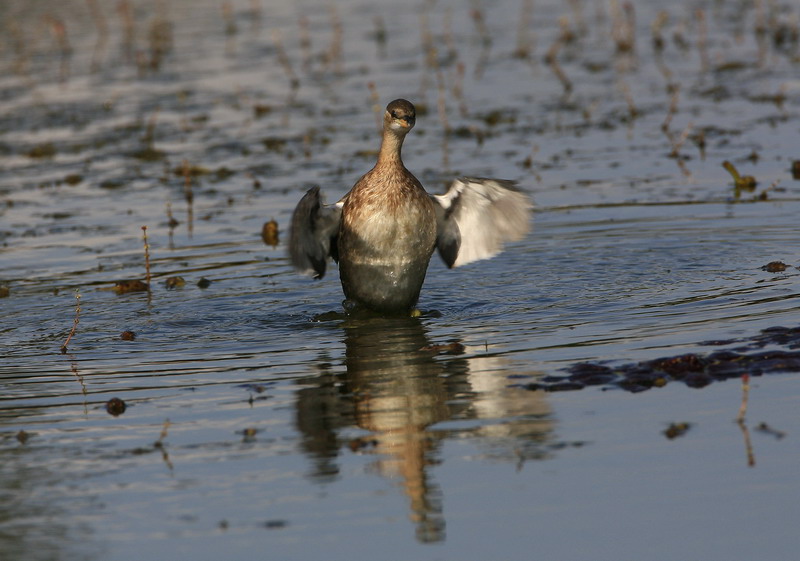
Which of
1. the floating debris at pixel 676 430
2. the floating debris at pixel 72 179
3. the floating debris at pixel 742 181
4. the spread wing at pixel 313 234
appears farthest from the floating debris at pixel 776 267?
the floating debris at pixel 72 179

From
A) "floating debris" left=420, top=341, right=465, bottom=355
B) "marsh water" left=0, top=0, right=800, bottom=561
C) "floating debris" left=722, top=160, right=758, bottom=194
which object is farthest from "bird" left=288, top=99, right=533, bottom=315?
"floating debris" left=722, top=160, right=758, bottom=194

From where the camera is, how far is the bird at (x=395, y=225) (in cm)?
922

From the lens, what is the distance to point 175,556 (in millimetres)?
5215

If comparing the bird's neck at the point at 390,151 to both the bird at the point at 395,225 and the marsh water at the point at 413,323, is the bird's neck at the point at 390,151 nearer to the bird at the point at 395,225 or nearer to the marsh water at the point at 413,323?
the bird at the point at 395,225

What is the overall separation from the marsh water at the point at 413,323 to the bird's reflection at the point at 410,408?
0.08ft

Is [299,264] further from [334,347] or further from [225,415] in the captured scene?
[225,415]

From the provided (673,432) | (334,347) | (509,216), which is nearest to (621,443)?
(673,432)

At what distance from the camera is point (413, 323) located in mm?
9305

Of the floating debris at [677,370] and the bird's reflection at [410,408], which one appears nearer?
the bird's reflection at [410,408]

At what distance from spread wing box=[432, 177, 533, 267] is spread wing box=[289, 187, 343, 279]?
81 centimetres

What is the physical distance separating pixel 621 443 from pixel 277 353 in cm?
300

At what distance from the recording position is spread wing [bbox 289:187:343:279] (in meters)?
9.00

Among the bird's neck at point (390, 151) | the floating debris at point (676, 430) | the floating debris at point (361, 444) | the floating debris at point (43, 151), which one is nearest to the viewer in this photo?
the floating debris at point (676, 430)

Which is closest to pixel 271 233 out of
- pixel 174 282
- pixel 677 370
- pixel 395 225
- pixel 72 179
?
pixel 174 282
